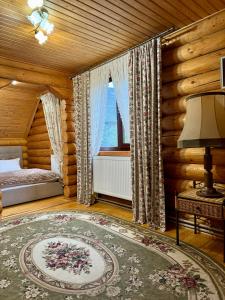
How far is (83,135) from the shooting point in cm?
416

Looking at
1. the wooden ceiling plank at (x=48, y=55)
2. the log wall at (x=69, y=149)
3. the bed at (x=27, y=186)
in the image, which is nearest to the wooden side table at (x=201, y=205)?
the wooden ceiling plank at (x=48, y=55)

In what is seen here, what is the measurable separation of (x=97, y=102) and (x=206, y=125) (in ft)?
7.40

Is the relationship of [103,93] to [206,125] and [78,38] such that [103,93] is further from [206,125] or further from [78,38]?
[206,125]

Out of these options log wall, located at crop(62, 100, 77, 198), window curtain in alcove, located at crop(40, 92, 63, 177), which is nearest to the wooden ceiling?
log wall, located at crop(62, 100, 77, 198)

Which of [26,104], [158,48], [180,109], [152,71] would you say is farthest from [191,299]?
[26,104]

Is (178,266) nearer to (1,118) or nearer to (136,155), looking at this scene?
(136,155)

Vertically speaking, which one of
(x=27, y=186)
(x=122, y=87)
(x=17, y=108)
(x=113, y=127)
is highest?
(x=17, y=108)

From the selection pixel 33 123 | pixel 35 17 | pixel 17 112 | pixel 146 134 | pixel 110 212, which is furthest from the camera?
pixel 33 123

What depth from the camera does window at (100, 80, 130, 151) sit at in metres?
3.91

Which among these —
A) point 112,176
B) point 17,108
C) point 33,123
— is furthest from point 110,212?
point 33,123

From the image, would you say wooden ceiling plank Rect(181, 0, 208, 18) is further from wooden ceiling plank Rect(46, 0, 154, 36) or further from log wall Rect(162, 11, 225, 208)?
wooden ceiling plank Rect(46, 0, 154, 36)

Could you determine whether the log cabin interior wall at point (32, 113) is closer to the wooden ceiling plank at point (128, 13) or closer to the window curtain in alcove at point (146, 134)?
the window curtain in alcove at point (146, 134)

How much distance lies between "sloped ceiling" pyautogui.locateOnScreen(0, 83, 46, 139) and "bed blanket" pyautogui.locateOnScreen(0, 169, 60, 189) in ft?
5.56

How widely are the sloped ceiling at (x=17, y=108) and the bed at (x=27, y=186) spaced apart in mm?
1645
